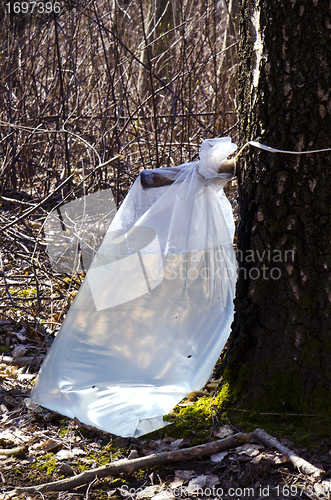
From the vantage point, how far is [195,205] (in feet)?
6.07

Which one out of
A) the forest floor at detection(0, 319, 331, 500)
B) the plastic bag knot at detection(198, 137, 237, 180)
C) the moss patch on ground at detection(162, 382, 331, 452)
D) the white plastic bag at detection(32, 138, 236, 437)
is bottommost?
the forest floor at detection(0, 319, 331, 500)

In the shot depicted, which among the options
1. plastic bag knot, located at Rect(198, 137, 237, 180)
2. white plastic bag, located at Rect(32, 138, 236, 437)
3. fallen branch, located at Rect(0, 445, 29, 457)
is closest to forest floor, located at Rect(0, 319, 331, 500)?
fallen branch, located at Rect(0, 445, 29, 457)

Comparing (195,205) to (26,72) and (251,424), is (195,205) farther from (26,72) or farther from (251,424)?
(26,72)

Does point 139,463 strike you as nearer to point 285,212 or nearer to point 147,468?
point 147,468

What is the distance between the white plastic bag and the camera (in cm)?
184

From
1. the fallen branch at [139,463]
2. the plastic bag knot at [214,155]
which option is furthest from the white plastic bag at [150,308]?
the fallen branch at [139,463]

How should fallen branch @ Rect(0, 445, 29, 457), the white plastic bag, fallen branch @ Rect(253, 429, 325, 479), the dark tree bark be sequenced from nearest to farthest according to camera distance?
fallen branch @ Rect(253, 429, 325, 479)
the dark tree bark
fallen branch @ Rect(0, 445, 29, 457)
the white plastic bag

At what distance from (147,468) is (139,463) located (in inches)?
1.4

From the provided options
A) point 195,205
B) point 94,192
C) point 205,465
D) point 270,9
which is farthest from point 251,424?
point 94,192

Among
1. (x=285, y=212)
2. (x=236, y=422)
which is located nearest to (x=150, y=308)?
(x=236, y=422)

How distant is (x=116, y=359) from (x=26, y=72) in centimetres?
337

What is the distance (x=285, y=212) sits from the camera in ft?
5.28

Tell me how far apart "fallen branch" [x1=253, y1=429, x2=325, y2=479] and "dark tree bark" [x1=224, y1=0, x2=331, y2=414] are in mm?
136

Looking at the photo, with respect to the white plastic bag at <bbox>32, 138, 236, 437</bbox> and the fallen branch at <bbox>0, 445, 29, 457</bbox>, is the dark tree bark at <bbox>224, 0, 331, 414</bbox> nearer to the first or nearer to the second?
the white plastic bag at <bbox>32, 138, 236, 437</bbox>
